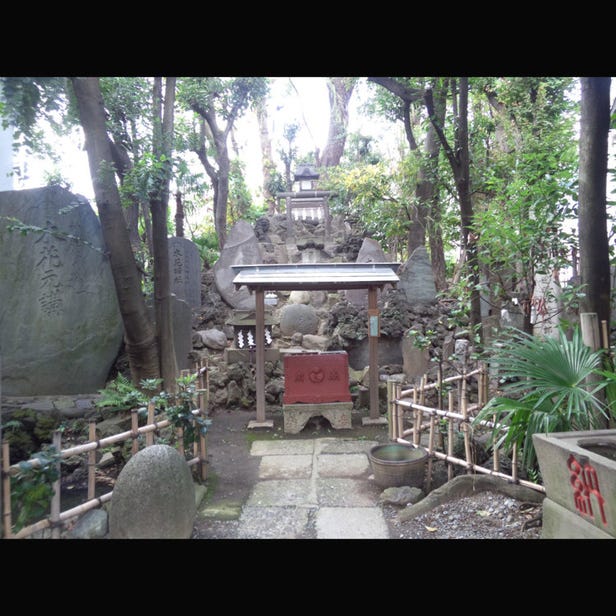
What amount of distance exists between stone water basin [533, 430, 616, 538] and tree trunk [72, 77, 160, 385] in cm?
579

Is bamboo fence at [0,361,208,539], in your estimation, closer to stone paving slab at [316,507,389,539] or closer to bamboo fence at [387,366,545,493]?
stone paving slab at [316,507,389,539]

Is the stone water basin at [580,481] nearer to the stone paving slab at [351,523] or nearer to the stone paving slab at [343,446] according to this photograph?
the stone paving slab at [351,523]

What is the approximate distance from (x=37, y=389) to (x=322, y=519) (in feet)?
19.8

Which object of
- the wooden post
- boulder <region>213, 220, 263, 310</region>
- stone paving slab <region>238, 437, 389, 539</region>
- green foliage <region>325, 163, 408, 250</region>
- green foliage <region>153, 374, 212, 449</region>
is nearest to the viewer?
stone paving slab <region>238, 437, 389, 539</region>

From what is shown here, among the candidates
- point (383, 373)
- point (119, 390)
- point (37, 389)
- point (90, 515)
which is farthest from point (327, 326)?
point (90, 515)

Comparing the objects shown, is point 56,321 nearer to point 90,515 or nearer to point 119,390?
point 119,390

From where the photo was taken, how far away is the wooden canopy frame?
7574 mm

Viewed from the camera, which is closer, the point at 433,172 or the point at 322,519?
the point at 322,519

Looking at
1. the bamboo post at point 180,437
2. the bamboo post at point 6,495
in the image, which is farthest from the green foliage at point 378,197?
the bamboo post at point 6,495

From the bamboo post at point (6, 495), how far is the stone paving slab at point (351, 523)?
238 cm

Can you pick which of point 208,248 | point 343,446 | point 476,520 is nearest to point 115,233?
point 343,446

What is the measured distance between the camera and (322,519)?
4434 mm

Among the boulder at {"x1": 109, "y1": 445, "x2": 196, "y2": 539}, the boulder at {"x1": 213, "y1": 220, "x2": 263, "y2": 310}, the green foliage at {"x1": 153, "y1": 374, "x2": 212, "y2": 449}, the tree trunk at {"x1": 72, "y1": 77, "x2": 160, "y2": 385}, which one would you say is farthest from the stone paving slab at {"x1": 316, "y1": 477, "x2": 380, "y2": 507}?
the boulder at {"x1": 213, "y1": 220, "x2": 263, "y2": 310}

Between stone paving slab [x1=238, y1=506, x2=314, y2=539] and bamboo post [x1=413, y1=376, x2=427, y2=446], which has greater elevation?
bamboo post [x1=413, y1=376, x2=427, y2=446]
